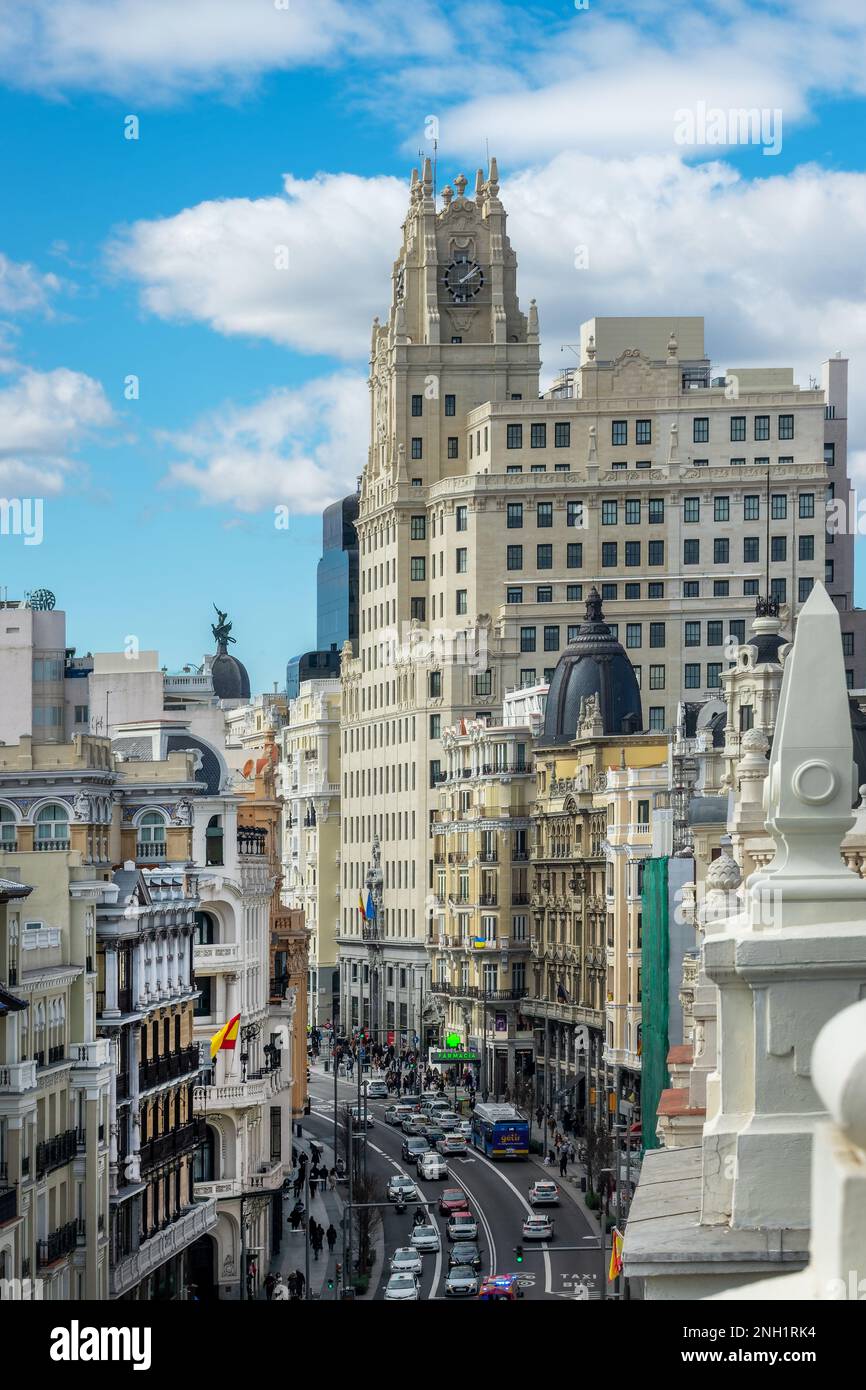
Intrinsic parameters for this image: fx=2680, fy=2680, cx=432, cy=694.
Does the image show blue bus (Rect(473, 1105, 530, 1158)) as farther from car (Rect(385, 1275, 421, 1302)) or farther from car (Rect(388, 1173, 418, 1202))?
car (Rect(385, 1275, 421, 1302))

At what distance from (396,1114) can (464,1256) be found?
159 feet

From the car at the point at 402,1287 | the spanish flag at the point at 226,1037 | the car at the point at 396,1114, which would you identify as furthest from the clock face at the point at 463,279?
the car at the point at 402,1287

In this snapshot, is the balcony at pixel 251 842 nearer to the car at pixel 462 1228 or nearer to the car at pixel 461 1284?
the car at pixel 462 1228

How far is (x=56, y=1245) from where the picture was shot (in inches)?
2140

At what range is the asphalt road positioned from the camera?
79.6 metres

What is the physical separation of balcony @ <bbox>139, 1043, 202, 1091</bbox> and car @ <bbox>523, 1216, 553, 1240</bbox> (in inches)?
638

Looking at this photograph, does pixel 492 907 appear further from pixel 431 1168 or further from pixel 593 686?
pixel 431 1168

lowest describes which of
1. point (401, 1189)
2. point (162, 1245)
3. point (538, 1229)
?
point (401, 1189)

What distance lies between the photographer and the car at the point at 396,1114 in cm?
12775

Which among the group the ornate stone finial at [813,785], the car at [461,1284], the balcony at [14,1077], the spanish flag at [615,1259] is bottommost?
the car at [461,1284]

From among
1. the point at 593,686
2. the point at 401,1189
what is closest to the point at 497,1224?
the point at 401,1189

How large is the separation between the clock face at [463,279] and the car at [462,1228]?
348 feet

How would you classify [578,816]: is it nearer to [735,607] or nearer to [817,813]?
[735,607]
